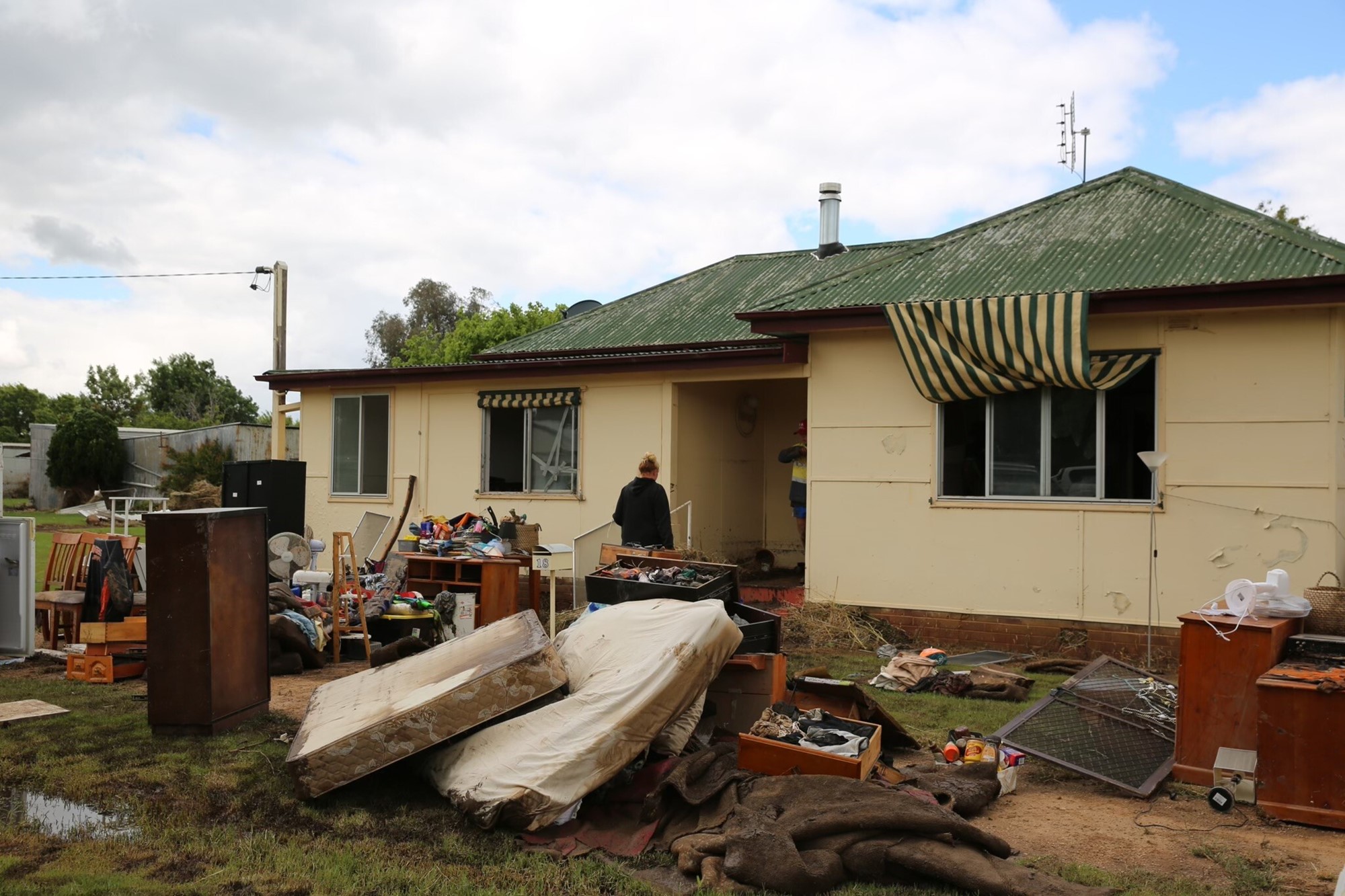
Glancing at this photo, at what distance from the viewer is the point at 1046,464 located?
9.86 meters

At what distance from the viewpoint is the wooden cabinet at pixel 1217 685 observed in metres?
5.63

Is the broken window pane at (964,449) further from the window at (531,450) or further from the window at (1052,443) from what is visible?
the window at (531,450)

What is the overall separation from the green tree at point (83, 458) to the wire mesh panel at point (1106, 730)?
1404 inches

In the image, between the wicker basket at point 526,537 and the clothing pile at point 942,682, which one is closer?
the clothing pile at point 942,682

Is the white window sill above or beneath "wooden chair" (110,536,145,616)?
above

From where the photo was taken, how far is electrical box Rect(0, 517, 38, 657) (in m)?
9.40

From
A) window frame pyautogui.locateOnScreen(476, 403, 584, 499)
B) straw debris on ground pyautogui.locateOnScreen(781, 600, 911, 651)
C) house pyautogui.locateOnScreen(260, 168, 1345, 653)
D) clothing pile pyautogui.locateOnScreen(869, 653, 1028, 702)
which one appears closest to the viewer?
clothing pile pyautogui.locateOnScreen(869, 653, 1028, 702)

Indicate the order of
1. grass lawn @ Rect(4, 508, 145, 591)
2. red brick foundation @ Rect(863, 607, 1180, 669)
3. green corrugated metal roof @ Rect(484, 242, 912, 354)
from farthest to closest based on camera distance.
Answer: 1. grass lawn @ Rect(4, 508, 145, 591)
2. green corrugated metal roof @ Rect(484, 242, 912, 354)
3. red brick foundation @ Rect(863, 607, 1180, 669)

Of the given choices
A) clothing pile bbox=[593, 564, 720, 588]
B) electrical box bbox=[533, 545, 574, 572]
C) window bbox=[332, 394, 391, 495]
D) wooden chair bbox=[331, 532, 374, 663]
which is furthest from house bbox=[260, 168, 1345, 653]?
wooden chair bbox=[331, 532, 374, 663]

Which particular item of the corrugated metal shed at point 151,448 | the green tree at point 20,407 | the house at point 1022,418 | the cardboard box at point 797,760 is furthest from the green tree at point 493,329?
the green tree at point 20,407

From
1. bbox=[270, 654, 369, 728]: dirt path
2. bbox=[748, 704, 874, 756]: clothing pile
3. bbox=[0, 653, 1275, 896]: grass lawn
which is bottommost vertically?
bbox=[270, 654, 369, 728]: dirt path

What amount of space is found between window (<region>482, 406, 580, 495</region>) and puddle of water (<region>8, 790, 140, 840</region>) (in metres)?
7.92

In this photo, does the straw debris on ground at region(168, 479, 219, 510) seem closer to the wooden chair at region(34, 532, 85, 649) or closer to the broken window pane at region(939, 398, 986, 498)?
the wooden chair at region(34, 532, 85, 649)

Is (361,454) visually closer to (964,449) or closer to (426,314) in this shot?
(964,449)
